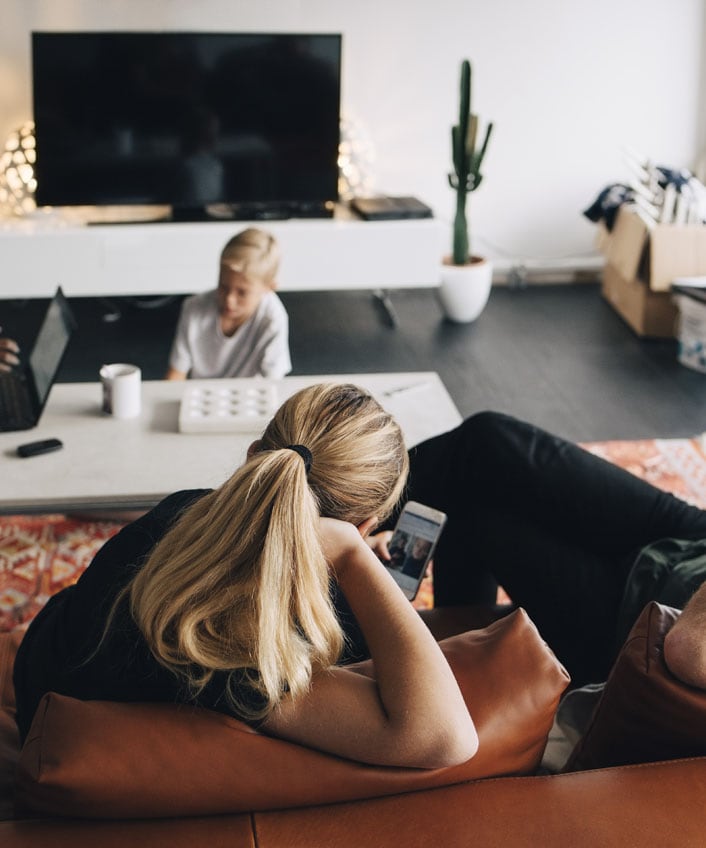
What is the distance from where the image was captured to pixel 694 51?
15.5 ft

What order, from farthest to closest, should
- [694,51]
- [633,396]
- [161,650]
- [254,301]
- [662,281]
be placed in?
[694,51] < [662,281] < [633,396] < [254,301] < [161,650]

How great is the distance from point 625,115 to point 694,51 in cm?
41

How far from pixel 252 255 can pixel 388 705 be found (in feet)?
5.72

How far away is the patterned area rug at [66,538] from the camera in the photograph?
7.86 feet

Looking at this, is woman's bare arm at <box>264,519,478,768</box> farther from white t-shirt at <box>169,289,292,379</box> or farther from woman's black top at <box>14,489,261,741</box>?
white t-shirt at <box>169,289,292,379</box>

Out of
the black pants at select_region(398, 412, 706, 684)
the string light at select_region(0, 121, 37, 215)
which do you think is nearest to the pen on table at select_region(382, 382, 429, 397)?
the black pants at select_region(398, 412, 706, 684)

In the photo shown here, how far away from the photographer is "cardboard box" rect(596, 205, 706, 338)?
4.02 metres

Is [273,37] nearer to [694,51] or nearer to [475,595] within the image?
[694,51]

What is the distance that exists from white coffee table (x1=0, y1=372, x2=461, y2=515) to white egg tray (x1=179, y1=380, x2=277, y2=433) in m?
0.02

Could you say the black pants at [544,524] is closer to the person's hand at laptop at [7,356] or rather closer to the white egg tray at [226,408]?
the white egg tray at [226,408]

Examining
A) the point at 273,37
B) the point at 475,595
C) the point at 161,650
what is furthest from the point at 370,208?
the point at 161,650

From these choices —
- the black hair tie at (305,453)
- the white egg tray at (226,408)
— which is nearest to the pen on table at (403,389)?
the white egg tray at (226,408)

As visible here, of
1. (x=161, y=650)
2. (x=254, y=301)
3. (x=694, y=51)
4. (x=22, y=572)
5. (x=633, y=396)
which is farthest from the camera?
(x=694, y=51)

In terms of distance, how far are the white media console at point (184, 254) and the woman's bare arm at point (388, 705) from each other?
307 cm
